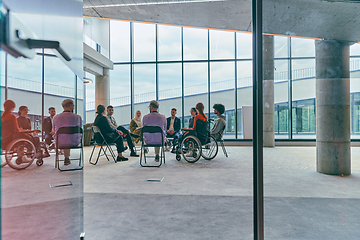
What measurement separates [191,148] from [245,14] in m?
2.99

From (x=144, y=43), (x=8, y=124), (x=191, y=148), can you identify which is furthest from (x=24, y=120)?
(x=144, y=43)

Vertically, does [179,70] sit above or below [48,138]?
above

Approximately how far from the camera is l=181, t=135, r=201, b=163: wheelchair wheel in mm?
5188

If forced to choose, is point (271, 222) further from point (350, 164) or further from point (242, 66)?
point (242, 66)

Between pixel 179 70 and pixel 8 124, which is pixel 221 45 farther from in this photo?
pixel 8 124

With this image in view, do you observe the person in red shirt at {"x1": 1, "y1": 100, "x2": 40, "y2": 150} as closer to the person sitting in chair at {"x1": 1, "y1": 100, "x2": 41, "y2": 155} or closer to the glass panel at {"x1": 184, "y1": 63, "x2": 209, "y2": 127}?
the person sitting in chair at {"x1": 1, "y1": 100, "x2": 41, "y2": 155}

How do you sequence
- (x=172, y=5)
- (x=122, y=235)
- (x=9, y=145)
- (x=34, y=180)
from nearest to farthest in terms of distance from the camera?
(x=9, y=145) < (x=34, y=180) < (x=122, y=235) < (x=172, y=5)

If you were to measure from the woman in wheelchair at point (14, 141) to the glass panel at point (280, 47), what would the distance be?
184 centimetres

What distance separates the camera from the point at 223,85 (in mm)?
10102

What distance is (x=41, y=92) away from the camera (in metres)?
0.90

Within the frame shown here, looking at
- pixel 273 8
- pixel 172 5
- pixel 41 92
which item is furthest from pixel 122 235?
pixel 172 5

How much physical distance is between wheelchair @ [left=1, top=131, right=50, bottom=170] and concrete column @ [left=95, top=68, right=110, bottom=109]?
32.6 ft

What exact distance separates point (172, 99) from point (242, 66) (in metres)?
3.32

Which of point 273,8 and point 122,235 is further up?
point 273,8
